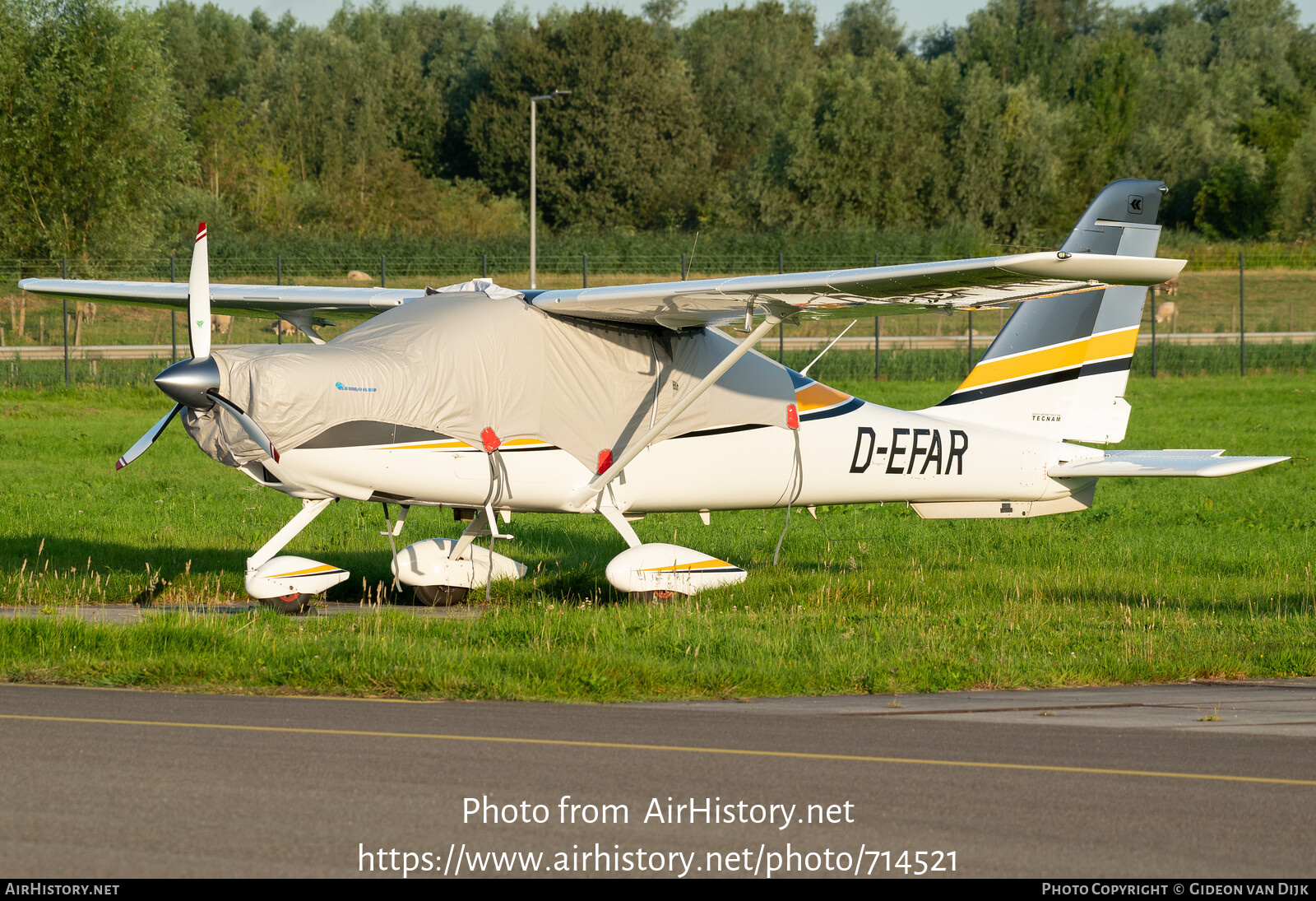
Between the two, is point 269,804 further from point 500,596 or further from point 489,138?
point 489,138

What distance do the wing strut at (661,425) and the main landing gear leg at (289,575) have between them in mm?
1962

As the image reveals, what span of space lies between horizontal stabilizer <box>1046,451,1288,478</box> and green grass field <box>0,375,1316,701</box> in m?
0.95

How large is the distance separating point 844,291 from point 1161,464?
3.53 metres

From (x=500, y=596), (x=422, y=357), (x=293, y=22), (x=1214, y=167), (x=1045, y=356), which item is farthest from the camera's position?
(x=293, y=22)

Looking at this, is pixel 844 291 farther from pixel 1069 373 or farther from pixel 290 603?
pixel 290 603

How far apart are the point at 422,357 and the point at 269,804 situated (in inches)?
210

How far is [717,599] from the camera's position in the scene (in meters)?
11.2

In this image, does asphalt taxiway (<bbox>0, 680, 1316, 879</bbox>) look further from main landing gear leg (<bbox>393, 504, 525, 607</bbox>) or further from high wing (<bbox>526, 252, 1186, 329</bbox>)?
main landing gear leg (<bbox>393, 504, 525, 607</bbox>)

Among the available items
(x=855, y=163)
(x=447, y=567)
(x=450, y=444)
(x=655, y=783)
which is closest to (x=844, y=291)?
(x=450, y=444)

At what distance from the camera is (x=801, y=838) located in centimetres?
503

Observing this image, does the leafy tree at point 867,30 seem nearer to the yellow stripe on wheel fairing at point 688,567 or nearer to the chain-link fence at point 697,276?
the chain-link fence at point 697,276

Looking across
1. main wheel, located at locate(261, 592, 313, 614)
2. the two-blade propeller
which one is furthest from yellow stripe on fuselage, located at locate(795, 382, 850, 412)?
the two-blade propeller


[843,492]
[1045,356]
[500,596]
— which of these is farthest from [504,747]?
[1045,356]

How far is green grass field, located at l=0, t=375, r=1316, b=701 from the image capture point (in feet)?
27.9
